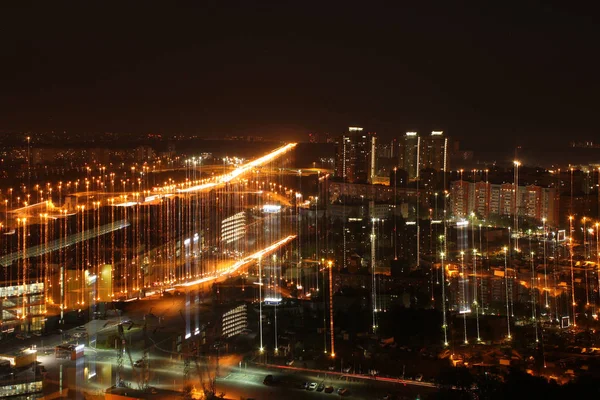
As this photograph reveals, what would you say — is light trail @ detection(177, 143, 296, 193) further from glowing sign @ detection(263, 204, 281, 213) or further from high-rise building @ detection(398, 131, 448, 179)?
high-rise building @ detection(398, 131, 448, 179)

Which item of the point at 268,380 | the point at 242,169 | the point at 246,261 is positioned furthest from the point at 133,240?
the point at 242,169

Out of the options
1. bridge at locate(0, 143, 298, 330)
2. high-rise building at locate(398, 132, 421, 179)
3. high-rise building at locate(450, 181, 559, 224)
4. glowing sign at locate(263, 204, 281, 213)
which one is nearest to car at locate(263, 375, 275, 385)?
bridge at locate(0, 143, 298, 330)

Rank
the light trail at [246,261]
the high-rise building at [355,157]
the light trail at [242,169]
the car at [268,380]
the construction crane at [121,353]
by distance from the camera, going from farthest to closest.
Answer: the high-rise building at [355,157] < the light trail at [242,169] < the light trail at [246,261] < the car at [268,380] < the construction crane at [121,353]

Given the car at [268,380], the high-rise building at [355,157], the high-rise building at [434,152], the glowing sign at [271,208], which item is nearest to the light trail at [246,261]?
the glowing sign at [271,208]

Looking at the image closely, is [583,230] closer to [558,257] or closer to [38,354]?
[558,257]

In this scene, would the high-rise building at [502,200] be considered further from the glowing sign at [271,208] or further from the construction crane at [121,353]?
the construction crane at [121,353]

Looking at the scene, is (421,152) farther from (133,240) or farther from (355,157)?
(133,240)
